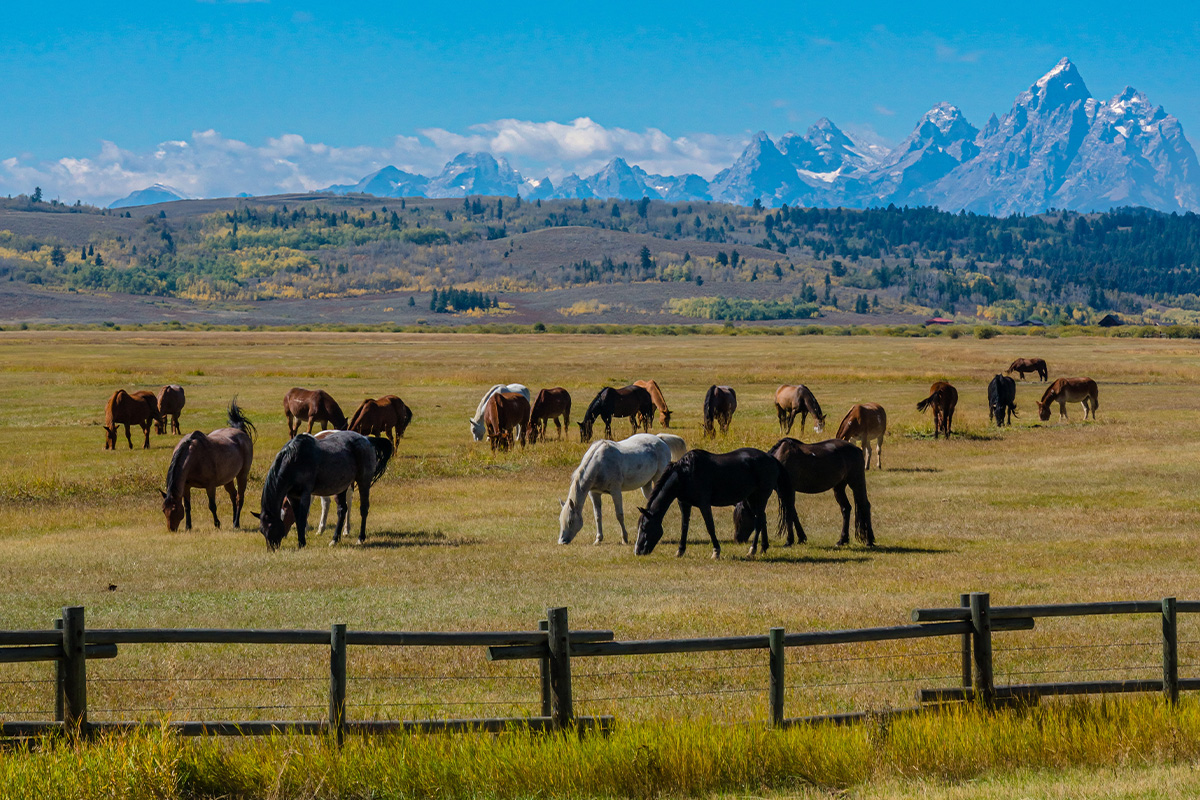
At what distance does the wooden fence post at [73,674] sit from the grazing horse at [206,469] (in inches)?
503

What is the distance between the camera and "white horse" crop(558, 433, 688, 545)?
20953 millimetres

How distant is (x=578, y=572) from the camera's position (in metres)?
18.3

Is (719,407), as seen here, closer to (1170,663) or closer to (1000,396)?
(1000,396)

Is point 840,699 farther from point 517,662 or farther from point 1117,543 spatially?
point 1117,543

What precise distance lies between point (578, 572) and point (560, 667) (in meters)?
8.97

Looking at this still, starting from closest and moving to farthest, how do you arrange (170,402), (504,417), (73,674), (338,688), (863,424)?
(73,674) → (338,688) → (863,424) → (504,417) → (170,402)

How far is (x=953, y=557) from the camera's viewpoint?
19.4m

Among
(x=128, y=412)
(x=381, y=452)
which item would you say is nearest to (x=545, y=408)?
(x=128, y=412)

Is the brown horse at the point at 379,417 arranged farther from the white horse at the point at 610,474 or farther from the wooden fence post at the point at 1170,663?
the wooden fence post at the point at 1170,663

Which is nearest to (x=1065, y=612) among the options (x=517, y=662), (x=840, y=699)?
(x=840, y=699)

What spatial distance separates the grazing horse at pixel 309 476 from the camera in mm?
19844

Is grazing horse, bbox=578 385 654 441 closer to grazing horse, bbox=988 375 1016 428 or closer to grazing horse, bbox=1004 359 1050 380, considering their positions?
grazing horse, bbox=988 375 1016 428

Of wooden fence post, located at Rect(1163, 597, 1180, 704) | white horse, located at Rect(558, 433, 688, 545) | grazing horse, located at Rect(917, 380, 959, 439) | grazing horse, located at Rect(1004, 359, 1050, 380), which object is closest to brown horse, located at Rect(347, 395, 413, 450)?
white horse, located at Rect(558, 433, 688, 545)

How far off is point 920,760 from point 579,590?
770 cm
